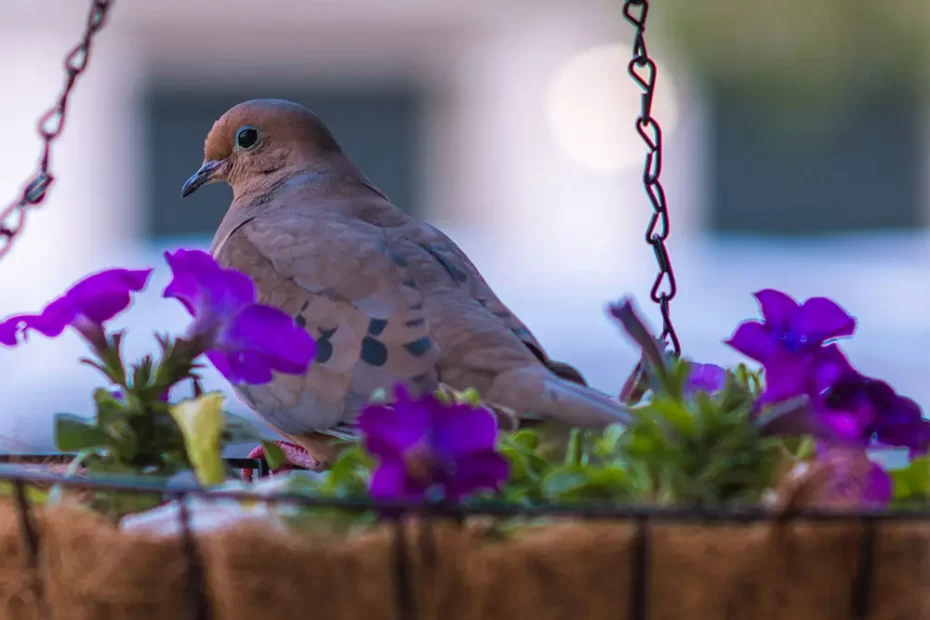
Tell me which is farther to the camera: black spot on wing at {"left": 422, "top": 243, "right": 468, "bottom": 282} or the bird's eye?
the bird's eye

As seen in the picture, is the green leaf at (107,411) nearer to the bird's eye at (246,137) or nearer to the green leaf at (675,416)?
the green leaf at (675,416)

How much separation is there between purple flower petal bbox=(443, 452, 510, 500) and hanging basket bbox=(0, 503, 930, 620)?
22mm

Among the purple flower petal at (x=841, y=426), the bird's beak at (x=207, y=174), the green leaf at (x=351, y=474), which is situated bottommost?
the green leaf at (x=351, y=474)

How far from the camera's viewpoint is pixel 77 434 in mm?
807

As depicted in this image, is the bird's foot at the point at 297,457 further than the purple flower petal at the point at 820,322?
Yes

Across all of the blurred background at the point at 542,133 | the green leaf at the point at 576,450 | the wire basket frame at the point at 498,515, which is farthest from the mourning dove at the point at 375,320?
the blurred background at the point at 542,133

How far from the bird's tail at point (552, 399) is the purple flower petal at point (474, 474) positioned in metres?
0.36

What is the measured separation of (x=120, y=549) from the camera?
0.69m

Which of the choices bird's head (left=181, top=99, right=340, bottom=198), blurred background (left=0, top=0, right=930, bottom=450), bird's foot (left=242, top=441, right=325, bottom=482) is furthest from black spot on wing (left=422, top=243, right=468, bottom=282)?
blurred background (left=0, top=0, right=930, bottom=450)

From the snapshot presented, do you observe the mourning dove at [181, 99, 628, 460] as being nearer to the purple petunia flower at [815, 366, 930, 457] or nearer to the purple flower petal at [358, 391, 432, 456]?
the purple petunia flower at [815, 366, 930, 457]

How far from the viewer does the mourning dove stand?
134 cm

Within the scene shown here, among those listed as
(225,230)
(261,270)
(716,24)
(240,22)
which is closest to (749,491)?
(261,270)

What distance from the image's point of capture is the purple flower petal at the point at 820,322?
954 millimetres

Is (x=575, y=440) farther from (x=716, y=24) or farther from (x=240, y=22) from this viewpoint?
(x=240, y=22)
